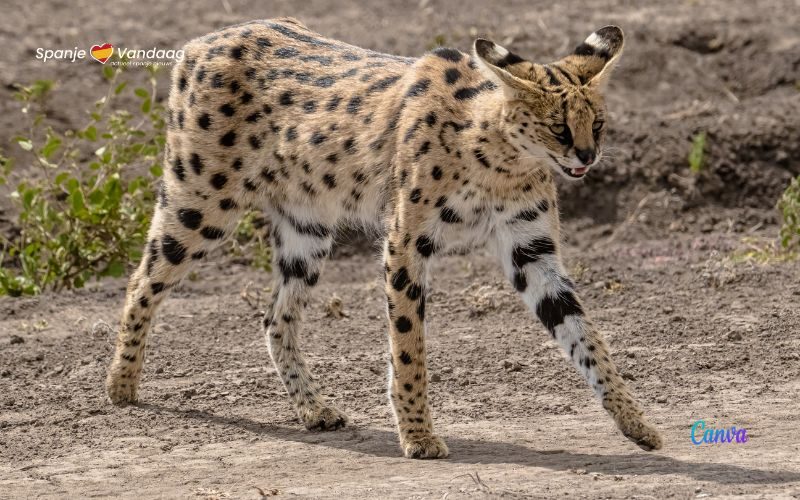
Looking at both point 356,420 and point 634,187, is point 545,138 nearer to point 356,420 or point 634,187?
point 356,420

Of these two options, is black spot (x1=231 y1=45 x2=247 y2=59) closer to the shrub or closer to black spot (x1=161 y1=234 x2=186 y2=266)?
black spot (x1=161 y1=234 x2=186 y2=266)

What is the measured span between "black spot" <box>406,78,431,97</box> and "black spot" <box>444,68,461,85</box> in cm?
9

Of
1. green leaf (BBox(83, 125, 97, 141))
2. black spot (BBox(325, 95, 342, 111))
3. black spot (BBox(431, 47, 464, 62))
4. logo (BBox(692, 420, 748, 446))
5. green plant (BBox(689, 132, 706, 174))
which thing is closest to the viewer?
logo (BBox(692, 420, 748, 446))

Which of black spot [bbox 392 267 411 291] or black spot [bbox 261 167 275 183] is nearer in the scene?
black spot [bbox 392 267 411 291]

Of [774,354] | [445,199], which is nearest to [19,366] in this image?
[445,199]

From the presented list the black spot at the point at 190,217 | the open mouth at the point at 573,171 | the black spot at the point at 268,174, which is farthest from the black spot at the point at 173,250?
the open mouth at the point at 573,171

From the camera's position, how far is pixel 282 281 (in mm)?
7602

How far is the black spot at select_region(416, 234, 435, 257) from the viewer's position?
6496mm

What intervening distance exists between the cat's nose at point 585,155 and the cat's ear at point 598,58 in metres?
0.36

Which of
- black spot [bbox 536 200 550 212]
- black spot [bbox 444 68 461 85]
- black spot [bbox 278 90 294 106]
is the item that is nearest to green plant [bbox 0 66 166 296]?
black spot [bbox 278 90 294 106]

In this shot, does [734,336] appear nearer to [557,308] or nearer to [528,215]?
[557,308]

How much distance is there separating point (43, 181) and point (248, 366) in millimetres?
2569

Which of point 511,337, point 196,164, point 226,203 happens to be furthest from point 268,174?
point 511,337

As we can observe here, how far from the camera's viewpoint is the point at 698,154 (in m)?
10.8
